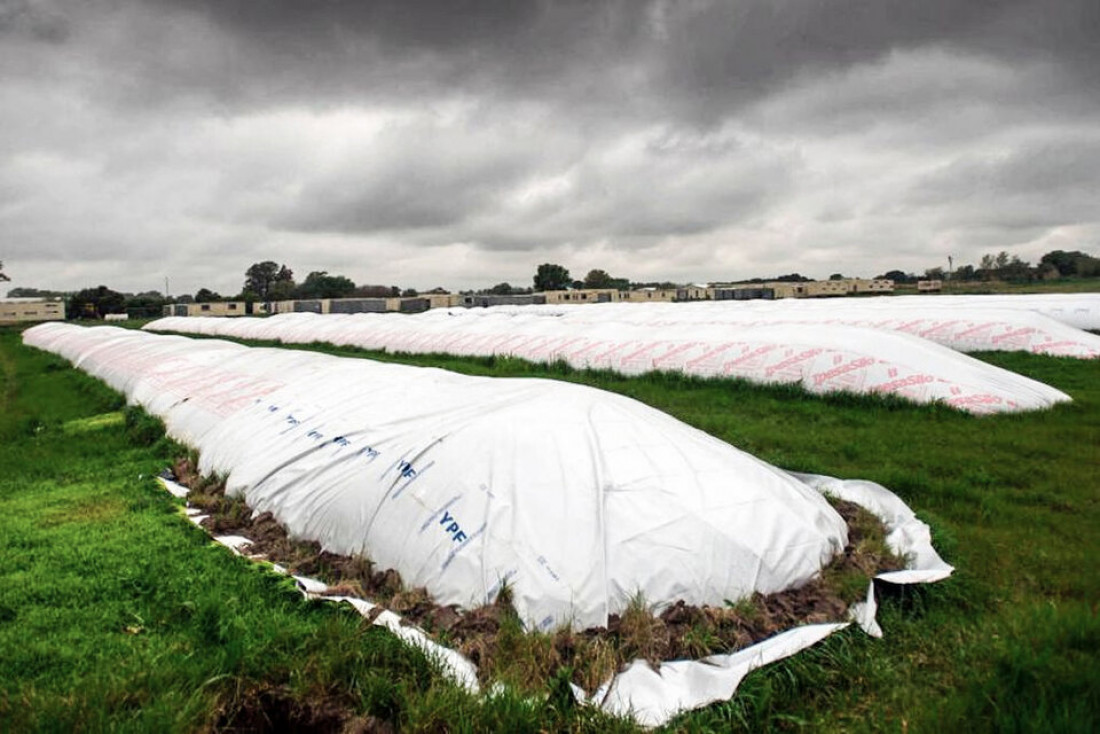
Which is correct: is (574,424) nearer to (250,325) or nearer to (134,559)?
(134,559)

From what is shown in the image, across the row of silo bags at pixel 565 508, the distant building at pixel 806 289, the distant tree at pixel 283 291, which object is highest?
the distant tree at pixel 283 291

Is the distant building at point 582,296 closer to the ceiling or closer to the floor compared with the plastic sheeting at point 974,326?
closer to the ceiling

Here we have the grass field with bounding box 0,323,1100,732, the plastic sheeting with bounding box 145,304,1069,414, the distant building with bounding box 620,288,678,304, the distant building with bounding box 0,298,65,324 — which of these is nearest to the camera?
the grass field with bounding box 0,323,1100,732

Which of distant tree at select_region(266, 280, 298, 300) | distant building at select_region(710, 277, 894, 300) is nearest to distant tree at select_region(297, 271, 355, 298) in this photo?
distant tree at select_region(266, 280, 298, 300)

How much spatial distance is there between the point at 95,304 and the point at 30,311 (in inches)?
262

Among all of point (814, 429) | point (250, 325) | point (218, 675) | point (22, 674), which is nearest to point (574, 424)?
point (218, 675)

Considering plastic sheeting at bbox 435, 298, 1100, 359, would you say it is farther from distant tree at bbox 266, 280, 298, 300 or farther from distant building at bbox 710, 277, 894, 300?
distant tree at bbox 266, 280, 298, 300

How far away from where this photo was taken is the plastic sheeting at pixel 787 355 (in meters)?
10.4

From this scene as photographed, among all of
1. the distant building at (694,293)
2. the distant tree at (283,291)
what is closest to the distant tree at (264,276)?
the distant tree at (283,291)

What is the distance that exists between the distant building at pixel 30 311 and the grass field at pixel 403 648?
85.9 m

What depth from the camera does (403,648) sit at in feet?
11.2

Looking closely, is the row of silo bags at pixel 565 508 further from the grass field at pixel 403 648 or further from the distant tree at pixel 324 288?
the distant tree at pixel 324 288

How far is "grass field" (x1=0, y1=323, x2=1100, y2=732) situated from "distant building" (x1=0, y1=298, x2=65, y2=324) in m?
85.9

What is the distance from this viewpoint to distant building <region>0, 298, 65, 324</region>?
73.9 metres
